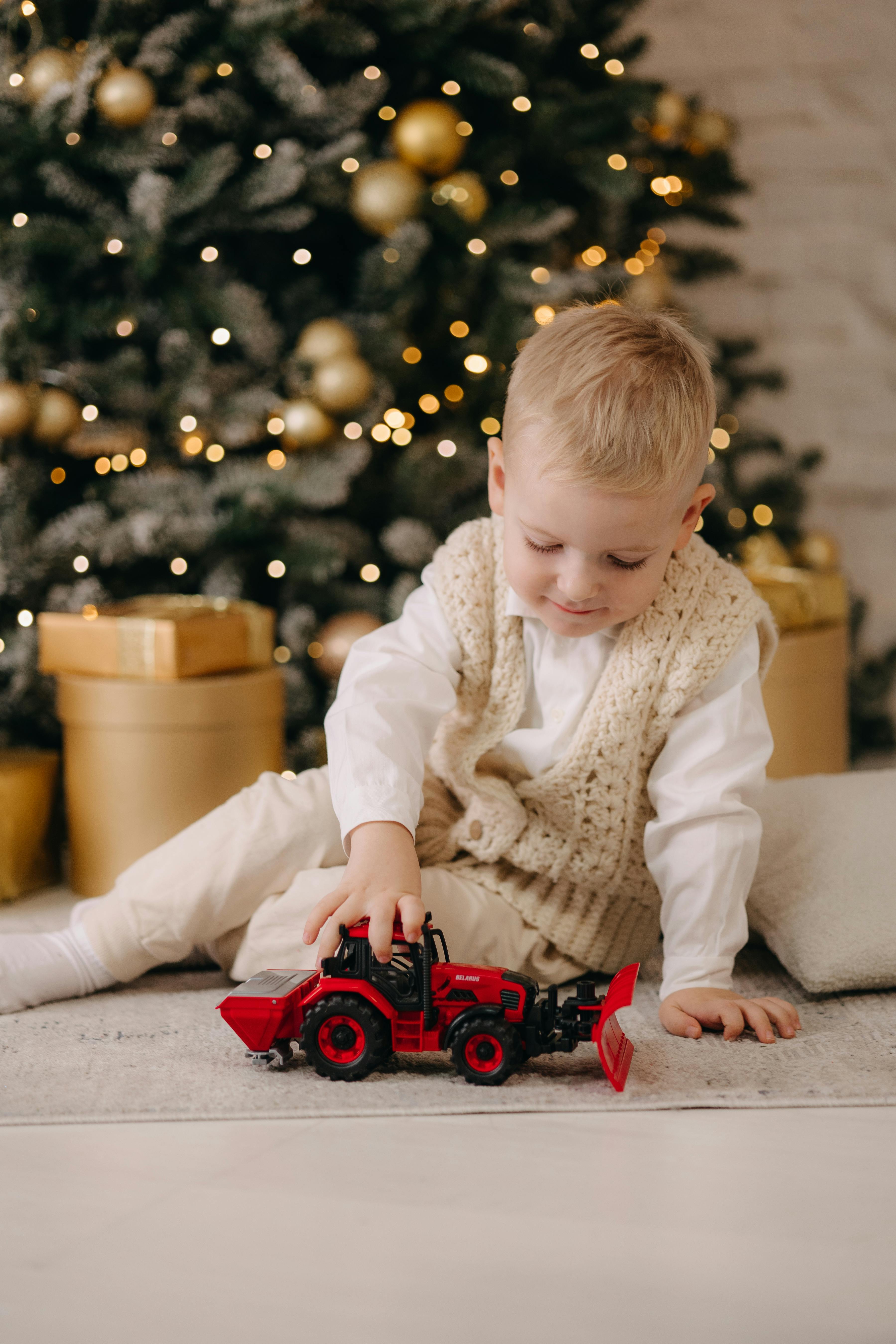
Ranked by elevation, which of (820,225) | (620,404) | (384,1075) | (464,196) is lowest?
(384,1075)

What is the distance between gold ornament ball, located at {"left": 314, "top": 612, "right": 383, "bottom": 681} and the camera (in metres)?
1.62

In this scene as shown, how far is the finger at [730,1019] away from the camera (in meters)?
0.89

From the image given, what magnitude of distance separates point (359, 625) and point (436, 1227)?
3.51ft

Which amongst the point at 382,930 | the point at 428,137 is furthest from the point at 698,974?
the point at 428,137

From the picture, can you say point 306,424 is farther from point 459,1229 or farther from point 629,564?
point 459,1229

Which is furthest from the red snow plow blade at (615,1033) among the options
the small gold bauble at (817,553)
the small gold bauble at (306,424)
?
the small gold bauble at (817,553)

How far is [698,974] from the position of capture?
3.09 feet

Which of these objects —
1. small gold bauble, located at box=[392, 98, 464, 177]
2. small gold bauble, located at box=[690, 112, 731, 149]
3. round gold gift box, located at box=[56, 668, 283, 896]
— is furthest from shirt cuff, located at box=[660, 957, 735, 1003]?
small gold bauble, located at box=[690, 112, 731, 149]

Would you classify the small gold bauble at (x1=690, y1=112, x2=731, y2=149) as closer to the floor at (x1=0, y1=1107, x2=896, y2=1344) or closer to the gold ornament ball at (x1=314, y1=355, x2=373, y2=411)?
the gold ornament ball at (x1=314, y1=355, x2=373, y2=411)

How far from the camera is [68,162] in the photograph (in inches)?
59.7

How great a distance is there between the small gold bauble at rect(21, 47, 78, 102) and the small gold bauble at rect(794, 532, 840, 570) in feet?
4.34

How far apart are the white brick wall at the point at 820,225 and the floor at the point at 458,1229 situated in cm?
165

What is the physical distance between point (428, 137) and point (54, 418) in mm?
634

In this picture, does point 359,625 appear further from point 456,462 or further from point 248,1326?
point 248,1326
